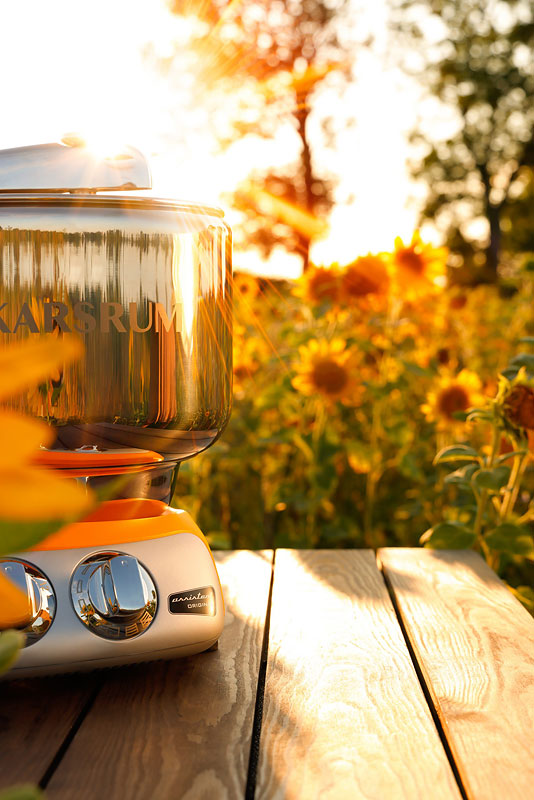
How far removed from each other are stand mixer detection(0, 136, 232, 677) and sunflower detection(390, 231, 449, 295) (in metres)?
1.52

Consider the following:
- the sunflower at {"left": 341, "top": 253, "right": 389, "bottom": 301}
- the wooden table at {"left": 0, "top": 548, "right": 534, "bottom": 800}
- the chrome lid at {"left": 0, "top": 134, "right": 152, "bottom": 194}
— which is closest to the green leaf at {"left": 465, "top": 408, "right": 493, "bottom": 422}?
the wooden table at {"left": 0, "top": 548, "right": 534, "bottom": 800}

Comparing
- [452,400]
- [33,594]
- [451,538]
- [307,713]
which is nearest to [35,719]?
[33,594]

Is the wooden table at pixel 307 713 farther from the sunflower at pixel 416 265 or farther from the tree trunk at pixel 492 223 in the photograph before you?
the tree trunk at pixel 492 223

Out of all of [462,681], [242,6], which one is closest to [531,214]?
[242,6]

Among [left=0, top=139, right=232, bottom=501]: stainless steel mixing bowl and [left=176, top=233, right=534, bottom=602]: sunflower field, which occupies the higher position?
[left=0, top=139, right=232, bottom=501]: stainless steel mixing bowl

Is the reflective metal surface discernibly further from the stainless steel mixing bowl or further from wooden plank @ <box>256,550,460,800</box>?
wooden plank @ <box>256,550,460,800</box>

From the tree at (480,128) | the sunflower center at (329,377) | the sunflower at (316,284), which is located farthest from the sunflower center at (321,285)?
the tree at (480,128)

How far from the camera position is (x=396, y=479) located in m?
2.80

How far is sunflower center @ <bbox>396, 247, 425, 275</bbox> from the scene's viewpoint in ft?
7.20

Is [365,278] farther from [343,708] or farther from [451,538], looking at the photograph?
[343,708]

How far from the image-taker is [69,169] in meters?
0.69

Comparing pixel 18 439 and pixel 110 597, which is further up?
pixel 18 439

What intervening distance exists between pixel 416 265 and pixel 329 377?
41 centimetres

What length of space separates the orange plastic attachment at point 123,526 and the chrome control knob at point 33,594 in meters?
0.02
